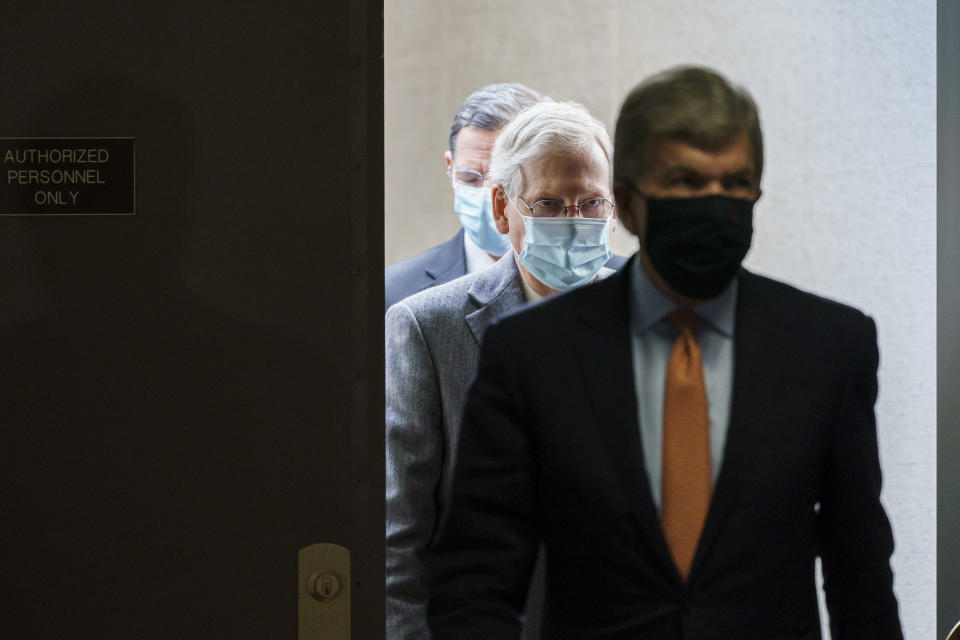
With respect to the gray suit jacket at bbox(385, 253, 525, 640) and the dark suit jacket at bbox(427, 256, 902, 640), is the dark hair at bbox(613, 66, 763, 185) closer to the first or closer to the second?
the dark suit jacket at bbox(427, 256, 902, 640)

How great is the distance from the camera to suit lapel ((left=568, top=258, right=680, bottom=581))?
3.49 feet

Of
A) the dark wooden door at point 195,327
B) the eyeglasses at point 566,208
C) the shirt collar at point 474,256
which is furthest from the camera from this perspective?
the dark wooden door at point 195,327

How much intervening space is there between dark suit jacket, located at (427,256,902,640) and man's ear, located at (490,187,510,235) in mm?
206

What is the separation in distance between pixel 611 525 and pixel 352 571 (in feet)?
A: 2.14

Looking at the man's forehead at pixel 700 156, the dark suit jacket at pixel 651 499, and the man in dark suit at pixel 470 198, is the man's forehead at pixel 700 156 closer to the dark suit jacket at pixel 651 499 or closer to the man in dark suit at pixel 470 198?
the dark suit jacket at pixel 651 499

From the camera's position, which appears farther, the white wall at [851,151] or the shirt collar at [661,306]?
the white wall at [851,151]

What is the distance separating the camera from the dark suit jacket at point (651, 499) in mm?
1065

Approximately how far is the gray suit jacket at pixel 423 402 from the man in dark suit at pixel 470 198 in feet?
0.25

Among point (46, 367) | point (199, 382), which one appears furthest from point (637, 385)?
point (46, 367)

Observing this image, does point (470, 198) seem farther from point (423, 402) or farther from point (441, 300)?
point (423, 402)

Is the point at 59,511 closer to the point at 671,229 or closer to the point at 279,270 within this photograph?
the point at 279,270

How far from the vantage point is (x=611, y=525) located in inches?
42.4

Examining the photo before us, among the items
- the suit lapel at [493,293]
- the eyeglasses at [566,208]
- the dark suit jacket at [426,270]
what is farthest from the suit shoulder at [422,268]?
the eyeglasses at [566,208]

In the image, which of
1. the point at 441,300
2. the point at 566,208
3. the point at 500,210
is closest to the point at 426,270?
the point at 441,300
